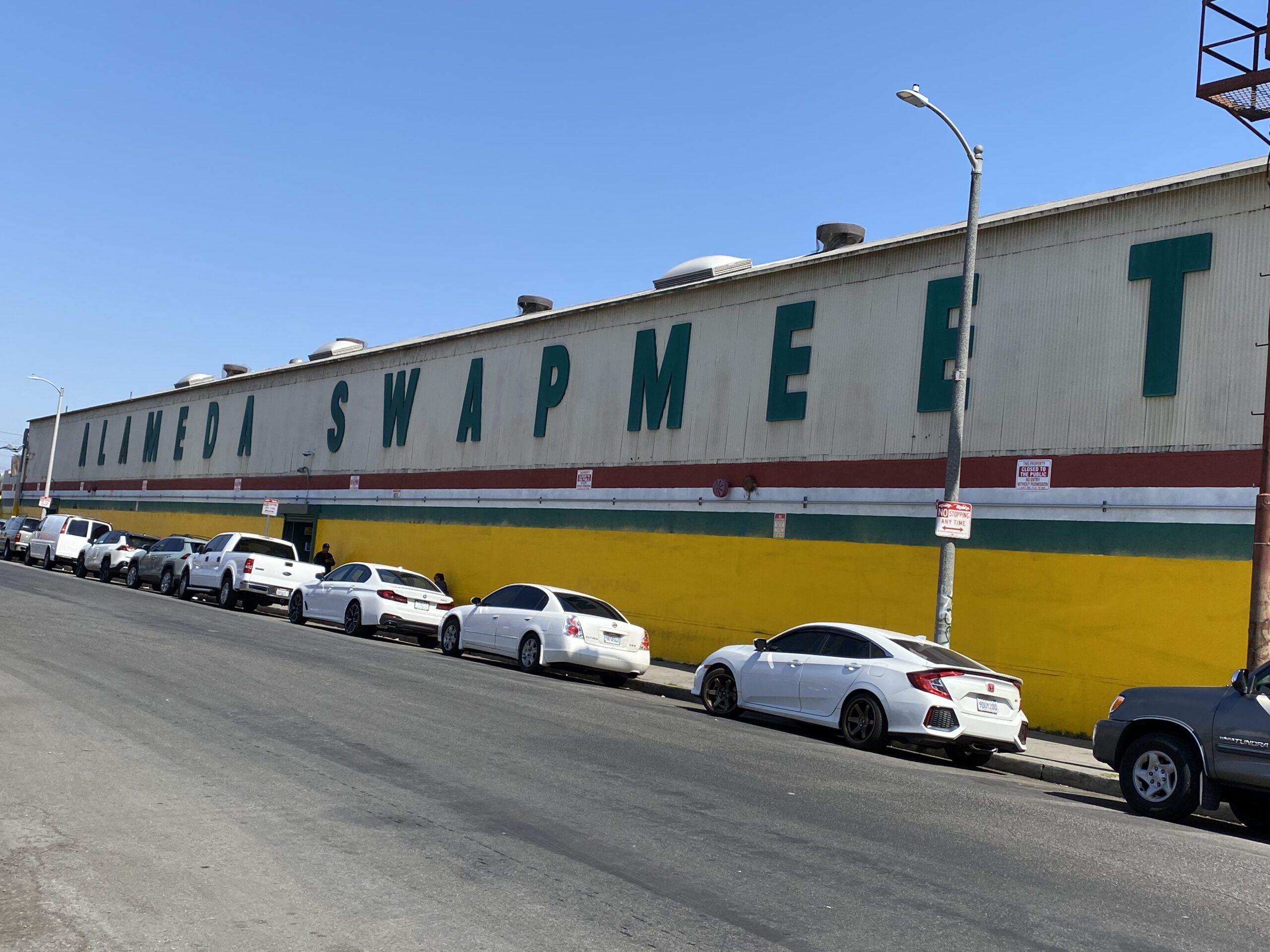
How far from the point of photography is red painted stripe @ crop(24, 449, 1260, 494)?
620 inches

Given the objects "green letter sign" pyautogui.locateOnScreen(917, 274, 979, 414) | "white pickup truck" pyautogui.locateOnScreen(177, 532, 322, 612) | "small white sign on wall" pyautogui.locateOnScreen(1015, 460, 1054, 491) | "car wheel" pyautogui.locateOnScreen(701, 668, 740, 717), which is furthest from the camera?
"white pickup truck" pyautogui.locateOnScreen(177, 532, 322, 612)

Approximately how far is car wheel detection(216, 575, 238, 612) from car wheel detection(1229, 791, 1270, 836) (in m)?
21.3

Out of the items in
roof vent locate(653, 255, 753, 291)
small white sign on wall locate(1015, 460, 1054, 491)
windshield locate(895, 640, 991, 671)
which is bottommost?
windshield locate(895, 640, 991, 671)

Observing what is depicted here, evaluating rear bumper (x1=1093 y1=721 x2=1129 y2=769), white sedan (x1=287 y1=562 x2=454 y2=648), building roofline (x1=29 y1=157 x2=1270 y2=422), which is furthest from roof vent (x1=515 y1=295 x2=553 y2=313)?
Answer: rear bumper (x1=1093 y1=721 x2=1129 y2=769)

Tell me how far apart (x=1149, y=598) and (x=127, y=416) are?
50162 millimetres

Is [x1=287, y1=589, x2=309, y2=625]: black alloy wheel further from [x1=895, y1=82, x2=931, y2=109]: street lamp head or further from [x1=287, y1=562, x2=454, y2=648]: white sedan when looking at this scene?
[x1=895, y1=82, x2=931, y2=109]: street lamp head

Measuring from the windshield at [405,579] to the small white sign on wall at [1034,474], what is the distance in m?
11.2

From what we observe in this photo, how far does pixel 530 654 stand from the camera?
18594mm

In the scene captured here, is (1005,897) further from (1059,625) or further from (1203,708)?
(1059,625)

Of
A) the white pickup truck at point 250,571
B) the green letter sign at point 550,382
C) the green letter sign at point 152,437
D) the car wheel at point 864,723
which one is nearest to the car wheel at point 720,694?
the car wheel at point 864,723

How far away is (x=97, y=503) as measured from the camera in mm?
56625

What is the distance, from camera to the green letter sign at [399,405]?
3431cm

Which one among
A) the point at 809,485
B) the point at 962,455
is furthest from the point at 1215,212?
the point at 809,485

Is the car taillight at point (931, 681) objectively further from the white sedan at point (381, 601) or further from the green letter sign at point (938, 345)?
the white sedan at point (381, 601)
